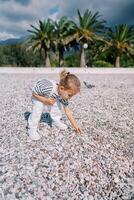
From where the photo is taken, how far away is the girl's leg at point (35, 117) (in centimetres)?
446

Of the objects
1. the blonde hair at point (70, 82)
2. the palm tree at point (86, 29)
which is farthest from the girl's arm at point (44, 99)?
the palm tree at point (86, 29)

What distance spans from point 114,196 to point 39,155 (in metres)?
1.27

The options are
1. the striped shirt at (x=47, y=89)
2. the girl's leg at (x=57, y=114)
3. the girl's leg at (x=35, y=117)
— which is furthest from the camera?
the girl's leg at (x=57, y=114)

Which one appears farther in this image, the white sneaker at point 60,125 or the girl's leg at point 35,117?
the white sneaker at point 60,125

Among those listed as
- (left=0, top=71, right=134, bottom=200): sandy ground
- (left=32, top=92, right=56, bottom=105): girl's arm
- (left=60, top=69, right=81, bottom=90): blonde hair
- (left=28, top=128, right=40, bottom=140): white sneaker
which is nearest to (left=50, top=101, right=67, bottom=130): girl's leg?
(left=0, top=71, right=134, bottom=200): sandy ground

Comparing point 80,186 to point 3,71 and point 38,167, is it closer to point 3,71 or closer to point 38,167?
point 38,167

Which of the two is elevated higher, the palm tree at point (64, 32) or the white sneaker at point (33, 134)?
the palm tree at point (64, 32)

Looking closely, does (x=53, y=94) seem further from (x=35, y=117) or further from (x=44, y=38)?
(x=44, y=38)

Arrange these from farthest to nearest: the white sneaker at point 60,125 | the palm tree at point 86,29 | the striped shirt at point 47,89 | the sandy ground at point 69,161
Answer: the palm tree at point 86,29, the white sneaker at point 60,125, the striped shirt at point 47,89, the sandy ground at point 69,161

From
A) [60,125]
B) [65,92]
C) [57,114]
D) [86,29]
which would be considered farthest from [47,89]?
[86,29]

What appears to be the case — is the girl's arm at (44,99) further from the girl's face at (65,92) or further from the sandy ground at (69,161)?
the sandy ground at (69,161)

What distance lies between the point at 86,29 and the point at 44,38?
5.48 m

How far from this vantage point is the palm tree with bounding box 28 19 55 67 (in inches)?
1496

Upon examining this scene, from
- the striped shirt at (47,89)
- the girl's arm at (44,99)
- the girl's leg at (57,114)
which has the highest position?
the striped shirt at (47,89)
